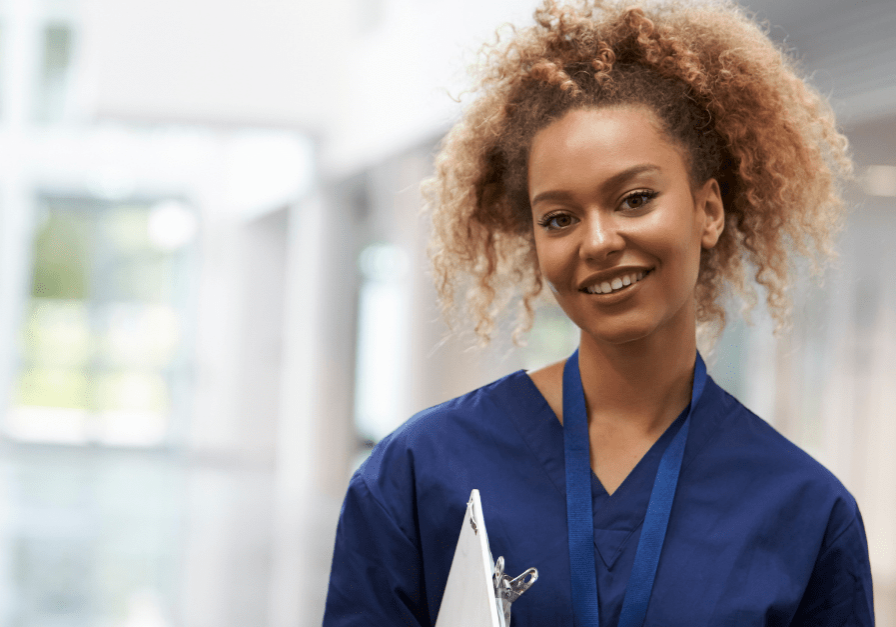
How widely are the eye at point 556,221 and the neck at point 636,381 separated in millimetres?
166

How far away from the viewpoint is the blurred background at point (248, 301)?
13.8 ft

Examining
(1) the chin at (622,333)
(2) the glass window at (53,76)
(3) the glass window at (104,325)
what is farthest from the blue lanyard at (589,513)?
(2) the glass window at (53,76)

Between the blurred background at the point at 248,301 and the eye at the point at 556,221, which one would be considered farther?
the blurred background at the point at 248,301

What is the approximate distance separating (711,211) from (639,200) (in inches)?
6.5

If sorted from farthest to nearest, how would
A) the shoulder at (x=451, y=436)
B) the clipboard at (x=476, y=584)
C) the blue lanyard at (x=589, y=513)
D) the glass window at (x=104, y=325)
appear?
1. the glass window at (x=104, y=325)
2. the shoulder at (x=451, y=436)
3. the blue lanyard at (x=589, y=513)
4. the clipboard at (x=476, y=584)

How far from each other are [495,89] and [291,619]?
3284 millimetres

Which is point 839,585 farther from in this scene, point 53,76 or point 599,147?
point 53,76

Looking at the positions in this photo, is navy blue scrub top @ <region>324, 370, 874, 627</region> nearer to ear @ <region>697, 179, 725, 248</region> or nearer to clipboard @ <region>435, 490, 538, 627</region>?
clipboard @ <region>435, 490, 538, 627</region>

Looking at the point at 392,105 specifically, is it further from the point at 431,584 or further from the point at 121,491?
the point at 431,584

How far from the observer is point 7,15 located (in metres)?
12.5

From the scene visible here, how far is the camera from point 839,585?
111 centimetres

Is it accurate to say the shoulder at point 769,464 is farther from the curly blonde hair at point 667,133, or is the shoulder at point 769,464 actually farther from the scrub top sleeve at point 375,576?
the scrub top sleeve at point 375,576

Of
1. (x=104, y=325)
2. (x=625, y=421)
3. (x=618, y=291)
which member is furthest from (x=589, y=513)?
(x=104, y=325)

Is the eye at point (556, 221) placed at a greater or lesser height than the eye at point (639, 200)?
lesser
